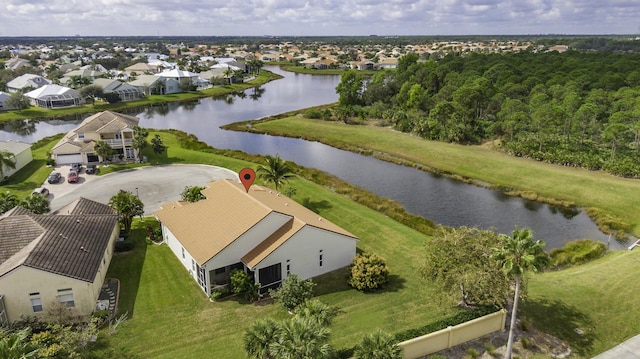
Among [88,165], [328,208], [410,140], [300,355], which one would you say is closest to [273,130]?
[410,140]

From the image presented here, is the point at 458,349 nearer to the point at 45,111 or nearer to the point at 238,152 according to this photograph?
the point at 238,152

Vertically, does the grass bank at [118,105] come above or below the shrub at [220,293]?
above

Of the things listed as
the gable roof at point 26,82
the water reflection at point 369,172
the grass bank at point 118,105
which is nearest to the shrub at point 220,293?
the water reflection at point 369,172

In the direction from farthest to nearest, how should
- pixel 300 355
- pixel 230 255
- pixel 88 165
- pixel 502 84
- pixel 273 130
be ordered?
pixel 502 84 < pixel 273 130 < pixel 88 165 < pixel 230 255 < pixel 300 355

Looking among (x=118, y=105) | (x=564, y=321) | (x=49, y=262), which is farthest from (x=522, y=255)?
(x=118, y=105)

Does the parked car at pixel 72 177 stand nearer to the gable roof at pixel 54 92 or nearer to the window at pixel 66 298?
the window at pixel 66 298

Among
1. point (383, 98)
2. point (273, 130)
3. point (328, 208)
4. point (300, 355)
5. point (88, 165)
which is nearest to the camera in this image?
point (300, 355)

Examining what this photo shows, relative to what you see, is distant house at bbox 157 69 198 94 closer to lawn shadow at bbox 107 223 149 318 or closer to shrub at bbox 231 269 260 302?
lawn shadow at bbox 107 223 149 318
